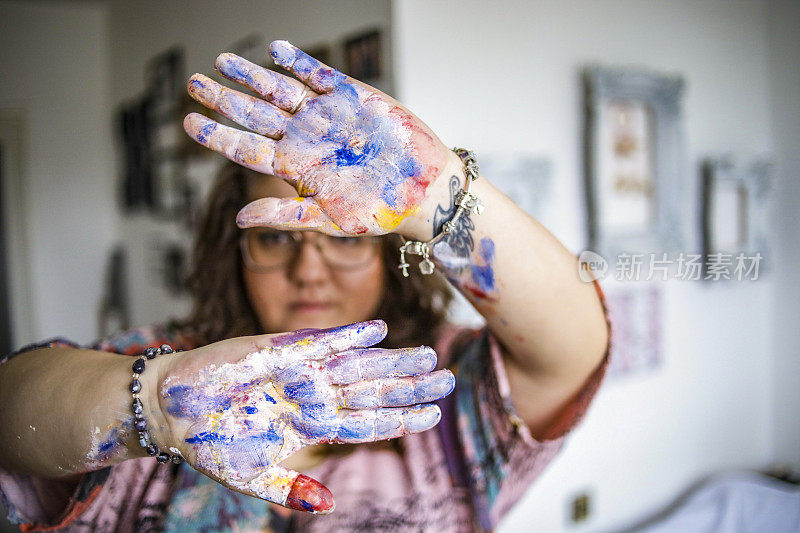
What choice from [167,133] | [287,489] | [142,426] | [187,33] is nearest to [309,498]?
[287,489]

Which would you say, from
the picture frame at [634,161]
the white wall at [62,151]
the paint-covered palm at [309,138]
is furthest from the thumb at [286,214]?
the white wall at [62,151]

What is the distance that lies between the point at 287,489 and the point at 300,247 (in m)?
0.27

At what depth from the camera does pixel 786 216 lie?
1.01m

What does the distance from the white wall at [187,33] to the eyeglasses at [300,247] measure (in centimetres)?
44

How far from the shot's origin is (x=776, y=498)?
2.29ft

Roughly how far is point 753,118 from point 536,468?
3.04ft

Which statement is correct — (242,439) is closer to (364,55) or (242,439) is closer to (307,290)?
(307,290)

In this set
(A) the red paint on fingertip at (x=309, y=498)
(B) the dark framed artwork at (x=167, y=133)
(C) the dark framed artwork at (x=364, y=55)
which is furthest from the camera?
(B) the dark framed artwork at (x=167, y=133)

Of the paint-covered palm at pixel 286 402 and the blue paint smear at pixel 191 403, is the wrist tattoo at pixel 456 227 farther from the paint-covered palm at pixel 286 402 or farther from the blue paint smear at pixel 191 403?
the blue paint smear at pixel 191 403

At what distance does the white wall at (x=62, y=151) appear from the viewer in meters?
1.99

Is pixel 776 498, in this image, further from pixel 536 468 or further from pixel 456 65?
pixel 456 65

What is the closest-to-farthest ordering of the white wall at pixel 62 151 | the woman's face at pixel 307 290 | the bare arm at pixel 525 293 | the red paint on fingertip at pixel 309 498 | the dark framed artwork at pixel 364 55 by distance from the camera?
1. the red paint on fingertip at pixel 309 498
2. the bare arm at pixel 525 293
3. the woman's face at pixel 307 290
4. the dark framed artwork at pixel 364 55
5. the white wall at pixel 62 151

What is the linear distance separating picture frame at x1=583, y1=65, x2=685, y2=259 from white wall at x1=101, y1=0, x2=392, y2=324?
0.52m

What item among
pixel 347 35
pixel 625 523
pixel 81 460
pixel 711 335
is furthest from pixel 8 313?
pixel 711 335
